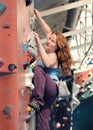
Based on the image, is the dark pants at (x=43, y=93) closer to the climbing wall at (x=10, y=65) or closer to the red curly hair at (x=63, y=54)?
the red curly hair at (x=63, y=54)

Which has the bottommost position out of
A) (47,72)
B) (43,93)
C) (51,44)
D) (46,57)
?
(43,93)

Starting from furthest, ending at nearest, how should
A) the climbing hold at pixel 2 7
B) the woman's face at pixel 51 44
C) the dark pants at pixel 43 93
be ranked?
the woman's face at pixel 51 44 → the dark pants at pixel 43 93 → the climbing hold at pixel 2 7

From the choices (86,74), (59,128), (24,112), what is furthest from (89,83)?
(24,112)

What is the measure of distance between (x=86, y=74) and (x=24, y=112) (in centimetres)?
420

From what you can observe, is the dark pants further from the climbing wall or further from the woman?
the climbing wall

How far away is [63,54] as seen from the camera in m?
3.55

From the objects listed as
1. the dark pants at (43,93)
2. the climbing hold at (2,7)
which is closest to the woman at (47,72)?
the dark pants at (43,93)

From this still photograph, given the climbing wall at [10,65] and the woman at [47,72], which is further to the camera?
the woman at [47,72]

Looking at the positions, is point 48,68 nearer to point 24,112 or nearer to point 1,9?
point 24,112

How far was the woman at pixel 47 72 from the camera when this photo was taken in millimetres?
3041

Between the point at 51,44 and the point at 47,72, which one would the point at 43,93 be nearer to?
the point at 47,72

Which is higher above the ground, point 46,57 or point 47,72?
point 46,57

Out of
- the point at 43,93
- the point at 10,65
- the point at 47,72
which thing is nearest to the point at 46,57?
the point at 47,72

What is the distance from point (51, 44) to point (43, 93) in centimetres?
48
